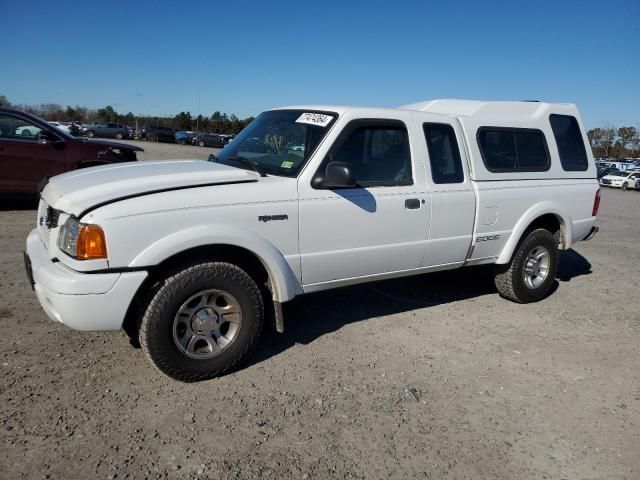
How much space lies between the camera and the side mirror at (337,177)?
137 inches

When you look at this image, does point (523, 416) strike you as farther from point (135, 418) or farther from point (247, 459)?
point (135, 418)

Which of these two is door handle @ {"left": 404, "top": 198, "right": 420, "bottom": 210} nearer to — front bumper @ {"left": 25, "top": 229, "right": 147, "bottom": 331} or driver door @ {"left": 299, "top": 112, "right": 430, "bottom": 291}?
driver door @ {"left": 299, "top": 112, "right": 430, "bottom": 291}

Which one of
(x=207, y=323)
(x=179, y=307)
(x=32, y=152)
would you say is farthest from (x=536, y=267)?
(x=32, y=152)

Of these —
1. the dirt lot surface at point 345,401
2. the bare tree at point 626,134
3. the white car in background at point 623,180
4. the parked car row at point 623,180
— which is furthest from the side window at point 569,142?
the bare tree at point 626,134

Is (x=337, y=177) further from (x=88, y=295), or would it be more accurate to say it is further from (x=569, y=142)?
(x=569, y=142)

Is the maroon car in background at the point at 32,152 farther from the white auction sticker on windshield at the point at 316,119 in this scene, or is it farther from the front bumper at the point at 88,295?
the front bumper at the point at 88,295

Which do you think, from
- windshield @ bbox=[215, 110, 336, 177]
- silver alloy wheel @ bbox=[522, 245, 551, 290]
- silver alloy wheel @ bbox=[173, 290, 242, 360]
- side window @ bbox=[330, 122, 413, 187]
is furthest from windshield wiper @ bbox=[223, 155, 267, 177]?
silver alloy wheel @ bbox=[522, 245, 551, 290]

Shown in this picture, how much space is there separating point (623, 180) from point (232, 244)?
32.0 meters

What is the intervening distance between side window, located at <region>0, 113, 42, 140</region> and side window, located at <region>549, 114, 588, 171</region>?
7.68m

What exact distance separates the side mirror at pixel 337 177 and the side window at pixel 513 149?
5.91 feet

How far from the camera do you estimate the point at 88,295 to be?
9.64 feet

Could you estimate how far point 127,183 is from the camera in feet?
10.5

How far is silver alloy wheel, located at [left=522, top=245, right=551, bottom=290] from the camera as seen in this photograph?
5340mm

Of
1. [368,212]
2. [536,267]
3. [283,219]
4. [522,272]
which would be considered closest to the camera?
[283,219]
